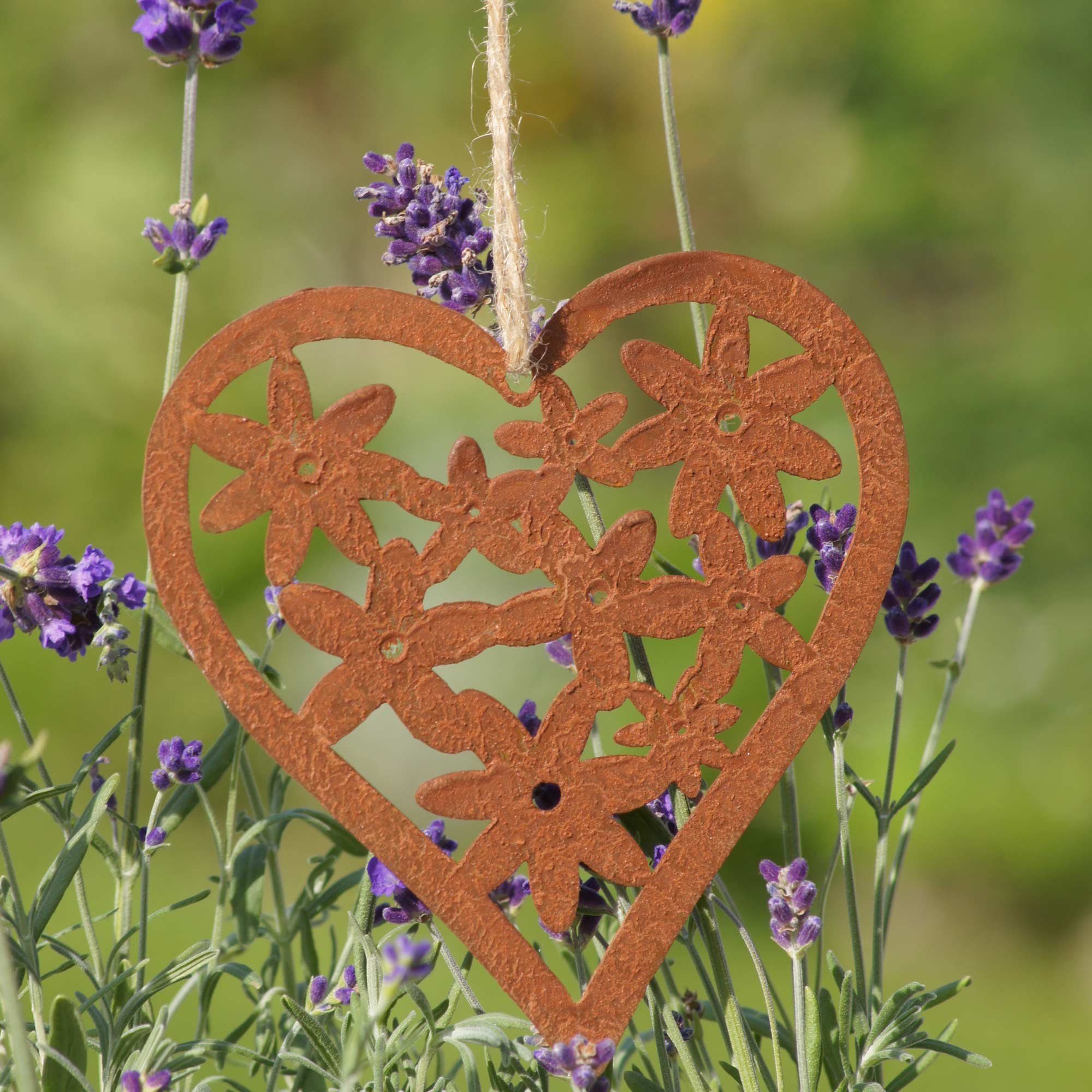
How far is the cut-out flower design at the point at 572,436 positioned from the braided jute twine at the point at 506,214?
0.08 feet

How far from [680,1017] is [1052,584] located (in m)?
2.02

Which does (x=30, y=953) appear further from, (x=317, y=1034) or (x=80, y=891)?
(x=317, y=1034)

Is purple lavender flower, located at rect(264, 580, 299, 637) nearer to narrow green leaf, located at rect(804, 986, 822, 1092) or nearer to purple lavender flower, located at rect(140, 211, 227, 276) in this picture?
purple lavender flower, located at rect(140, 211, 227, 276)

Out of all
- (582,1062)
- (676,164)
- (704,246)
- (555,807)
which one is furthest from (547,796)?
(704,246)

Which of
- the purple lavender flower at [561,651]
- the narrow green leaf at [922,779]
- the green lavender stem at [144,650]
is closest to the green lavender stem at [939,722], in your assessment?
the narrow green leaf at [922,779]

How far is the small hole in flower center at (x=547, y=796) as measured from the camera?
0.57 metres

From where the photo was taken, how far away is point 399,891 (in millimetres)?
570

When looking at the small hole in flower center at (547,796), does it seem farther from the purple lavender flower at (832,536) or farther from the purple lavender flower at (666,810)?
the purple lavender flower at (832,536)

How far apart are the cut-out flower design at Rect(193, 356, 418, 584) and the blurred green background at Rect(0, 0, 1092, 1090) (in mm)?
1704

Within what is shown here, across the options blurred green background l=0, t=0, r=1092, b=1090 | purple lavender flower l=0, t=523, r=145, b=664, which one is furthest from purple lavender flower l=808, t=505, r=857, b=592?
blurred green background l=0, t=0, r=1092, b=1090

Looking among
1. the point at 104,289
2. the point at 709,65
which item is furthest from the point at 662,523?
the point at 104,289

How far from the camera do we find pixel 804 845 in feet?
7.34

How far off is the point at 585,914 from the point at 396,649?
0.58 ft

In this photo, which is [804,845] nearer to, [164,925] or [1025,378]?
[1025,378]
